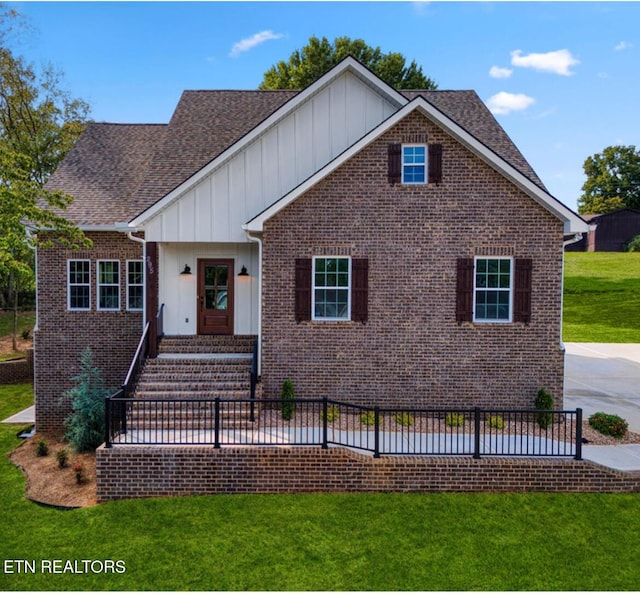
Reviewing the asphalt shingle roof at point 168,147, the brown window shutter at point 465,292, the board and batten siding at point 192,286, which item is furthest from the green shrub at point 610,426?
the board and batten siding at point 192,286

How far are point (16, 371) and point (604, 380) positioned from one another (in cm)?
2292

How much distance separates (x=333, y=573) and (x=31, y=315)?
3405cm

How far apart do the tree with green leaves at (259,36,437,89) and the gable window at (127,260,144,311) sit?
2282 centimetres

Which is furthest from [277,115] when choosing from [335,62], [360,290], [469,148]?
[335,62]

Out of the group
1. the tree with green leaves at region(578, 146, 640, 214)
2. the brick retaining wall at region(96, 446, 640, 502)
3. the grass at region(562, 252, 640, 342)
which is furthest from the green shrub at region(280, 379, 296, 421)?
the tree with green leaves at region(578, 146, 640, 214)

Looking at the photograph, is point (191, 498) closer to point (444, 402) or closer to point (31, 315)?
point (444, 402)

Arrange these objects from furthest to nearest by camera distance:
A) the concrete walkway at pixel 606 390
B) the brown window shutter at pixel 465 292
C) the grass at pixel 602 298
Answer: the grass at pixel 602 298, the brown window shutter at pixel 465 292, the concrete walkway at pixel 606 390

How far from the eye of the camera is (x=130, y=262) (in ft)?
40.0

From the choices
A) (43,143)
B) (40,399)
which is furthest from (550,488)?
(43,143)

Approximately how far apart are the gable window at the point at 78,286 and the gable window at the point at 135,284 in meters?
1.08

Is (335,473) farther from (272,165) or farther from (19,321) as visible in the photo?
(19,321)

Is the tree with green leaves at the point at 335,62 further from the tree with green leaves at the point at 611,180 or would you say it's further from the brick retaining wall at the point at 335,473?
the tree with green leaves at the point at 611,180

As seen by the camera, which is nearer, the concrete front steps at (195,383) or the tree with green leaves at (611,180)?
the concrete front steps at (195,383)

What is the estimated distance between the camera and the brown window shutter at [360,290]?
10.3m
